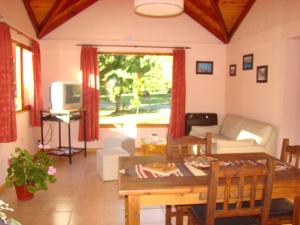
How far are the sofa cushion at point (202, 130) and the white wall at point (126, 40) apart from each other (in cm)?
64

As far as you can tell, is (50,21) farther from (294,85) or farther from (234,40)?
(294,85)

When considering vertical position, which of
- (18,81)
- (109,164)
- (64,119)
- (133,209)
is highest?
(18,81)

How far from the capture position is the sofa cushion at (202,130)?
5590mm

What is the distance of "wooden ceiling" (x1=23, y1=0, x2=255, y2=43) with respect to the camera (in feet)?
17.0

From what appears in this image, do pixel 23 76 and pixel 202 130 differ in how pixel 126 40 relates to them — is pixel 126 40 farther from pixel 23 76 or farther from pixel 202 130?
pixel 202 130

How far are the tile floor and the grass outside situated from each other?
2.01 metres

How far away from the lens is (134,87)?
632cm

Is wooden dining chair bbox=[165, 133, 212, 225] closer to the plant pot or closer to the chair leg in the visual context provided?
the chair leg

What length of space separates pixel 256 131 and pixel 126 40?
10.3 ft

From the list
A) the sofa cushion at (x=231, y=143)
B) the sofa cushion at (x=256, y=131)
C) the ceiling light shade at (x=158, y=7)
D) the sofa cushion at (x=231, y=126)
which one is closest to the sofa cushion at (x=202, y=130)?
the sofa cushion at (x=231, y=126)

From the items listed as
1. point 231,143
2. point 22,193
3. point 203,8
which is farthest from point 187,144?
point 203,8

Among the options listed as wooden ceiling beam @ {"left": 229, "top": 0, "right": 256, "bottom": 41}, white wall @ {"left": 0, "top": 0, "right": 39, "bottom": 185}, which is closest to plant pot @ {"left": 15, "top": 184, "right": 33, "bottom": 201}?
white wall @ {"left": 0, "top": 0, "right": 39, "bottom": 185}

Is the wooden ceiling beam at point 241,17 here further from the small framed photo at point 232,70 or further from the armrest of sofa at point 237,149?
the armrest of sofa at point 237,149

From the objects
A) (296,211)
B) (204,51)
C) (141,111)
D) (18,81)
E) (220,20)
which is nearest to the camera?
(296,211)
